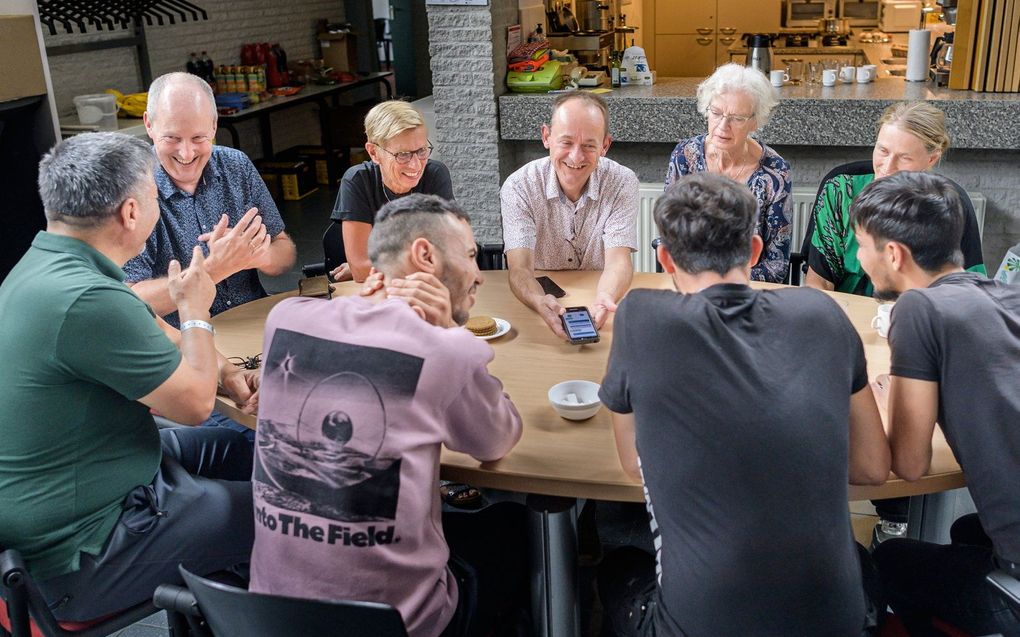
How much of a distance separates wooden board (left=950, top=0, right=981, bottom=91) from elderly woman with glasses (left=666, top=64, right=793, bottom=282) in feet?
5.40

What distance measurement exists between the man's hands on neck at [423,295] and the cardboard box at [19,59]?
326 centimetres

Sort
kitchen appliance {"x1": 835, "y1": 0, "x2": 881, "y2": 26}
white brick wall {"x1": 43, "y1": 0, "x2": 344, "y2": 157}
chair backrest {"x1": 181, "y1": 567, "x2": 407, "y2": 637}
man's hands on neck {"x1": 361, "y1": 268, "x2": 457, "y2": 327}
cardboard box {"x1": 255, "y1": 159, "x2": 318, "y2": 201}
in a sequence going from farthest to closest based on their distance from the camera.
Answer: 1. kitchen appliance {"x1": 835, "y1": 0, "x2": 881, "y2": 26}
2. cardboard box {"x1": 255, "y1": 159, "x2": 318, "y2": 201}
3. white brick wall {"x1": 43, "y1": 0, "x2": 344, "y2": 157}
4. man's hands on neck {"x1": 361, "y1": 268, "x2": 457, "y2": 327}
5. chair backrest {"x1": 181, "y1": 567, "x2": 407, "y2": 637}

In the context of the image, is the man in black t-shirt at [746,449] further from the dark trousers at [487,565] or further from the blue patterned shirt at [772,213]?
the blue patterned shirt at [772,213]

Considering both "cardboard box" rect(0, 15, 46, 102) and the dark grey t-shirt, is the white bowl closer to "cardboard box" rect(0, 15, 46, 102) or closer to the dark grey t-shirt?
the dark grey t-shirt

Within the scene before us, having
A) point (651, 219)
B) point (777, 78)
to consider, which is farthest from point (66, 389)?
point (777, 78)

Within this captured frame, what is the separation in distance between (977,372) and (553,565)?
0.96 m

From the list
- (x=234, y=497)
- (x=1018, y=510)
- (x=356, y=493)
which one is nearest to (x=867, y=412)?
(x=1018, y=510)

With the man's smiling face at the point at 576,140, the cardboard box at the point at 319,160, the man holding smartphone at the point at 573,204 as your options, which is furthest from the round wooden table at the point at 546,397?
the cardboard box at the point at 319,160

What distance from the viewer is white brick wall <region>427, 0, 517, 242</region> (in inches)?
191

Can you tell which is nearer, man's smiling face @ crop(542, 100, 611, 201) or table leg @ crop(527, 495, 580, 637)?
table leg @ crop(527, 495, 580, 637)

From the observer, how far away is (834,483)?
63.2 inches

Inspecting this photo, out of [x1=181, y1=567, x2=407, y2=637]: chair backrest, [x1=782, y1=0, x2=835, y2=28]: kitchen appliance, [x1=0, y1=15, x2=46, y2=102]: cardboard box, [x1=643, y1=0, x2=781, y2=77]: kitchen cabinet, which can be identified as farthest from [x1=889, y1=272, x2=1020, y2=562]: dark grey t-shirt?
[x1=643, y1=0, x2=781, y2=77]: kitchen cabinet

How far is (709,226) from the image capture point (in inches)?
67.9

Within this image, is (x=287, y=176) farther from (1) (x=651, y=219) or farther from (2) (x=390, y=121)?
(2) (x=390, y=121)
